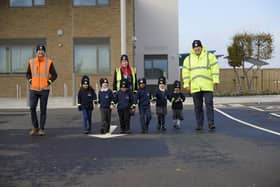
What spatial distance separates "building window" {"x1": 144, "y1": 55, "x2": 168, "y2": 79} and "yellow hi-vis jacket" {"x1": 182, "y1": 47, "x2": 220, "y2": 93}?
24.9m

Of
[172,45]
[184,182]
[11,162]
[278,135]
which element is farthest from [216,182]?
[172,45]

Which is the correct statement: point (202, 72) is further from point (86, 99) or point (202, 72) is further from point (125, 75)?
point (86, 99)

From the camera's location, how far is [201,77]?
1049cm

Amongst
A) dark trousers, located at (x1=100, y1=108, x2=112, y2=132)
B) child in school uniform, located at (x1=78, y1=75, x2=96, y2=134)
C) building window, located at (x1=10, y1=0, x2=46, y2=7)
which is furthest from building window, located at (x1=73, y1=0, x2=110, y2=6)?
dark trousers, located at (x1=100, y1=108, x2=112, y2=132)

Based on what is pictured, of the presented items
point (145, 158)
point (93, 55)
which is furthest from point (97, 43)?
point (145, 158)

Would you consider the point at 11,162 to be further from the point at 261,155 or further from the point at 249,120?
the point at 249,120

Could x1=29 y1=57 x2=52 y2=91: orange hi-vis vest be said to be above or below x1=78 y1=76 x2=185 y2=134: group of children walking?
above

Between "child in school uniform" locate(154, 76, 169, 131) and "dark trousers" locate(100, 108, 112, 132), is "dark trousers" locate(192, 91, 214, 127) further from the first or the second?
"dark trousers" locate(100, 108, 112, 132)

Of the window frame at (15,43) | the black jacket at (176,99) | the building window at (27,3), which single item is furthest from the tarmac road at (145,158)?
the building window at (27,3)

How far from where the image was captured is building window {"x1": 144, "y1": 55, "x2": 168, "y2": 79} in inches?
1406

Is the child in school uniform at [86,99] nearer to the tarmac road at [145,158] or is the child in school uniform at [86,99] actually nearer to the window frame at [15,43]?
the tarmac road at [145,158]

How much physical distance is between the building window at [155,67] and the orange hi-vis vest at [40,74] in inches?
998

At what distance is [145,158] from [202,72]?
3.88m

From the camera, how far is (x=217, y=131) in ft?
33.7
